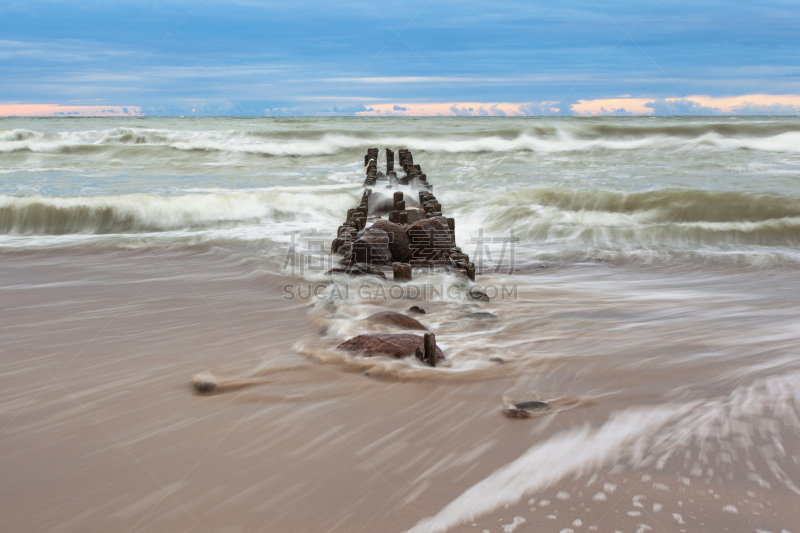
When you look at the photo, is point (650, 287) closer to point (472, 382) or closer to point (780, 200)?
point (472, 382)

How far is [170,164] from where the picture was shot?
21188 mm

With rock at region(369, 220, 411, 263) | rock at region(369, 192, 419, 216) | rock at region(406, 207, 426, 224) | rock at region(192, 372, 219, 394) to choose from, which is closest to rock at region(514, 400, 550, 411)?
rock at region(192, 372, 219, 394)

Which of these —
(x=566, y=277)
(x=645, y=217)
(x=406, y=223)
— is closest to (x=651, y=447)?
(x=566, y=277)

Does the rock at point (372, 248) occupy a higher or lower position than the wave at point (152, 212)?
higher

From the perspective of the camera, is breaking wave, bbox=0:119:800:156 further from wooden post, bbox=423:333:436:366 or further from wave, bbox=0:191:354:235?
wooden post, bbox=423:333:436:366

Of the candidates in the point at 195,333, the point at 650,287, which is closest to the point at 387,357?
the point at 195,333

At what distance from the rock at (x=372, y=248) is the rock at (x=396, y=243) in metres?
0.05

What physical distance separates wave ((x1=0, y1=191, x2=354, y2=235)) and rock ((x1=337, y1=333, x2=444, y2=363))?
6425 mm

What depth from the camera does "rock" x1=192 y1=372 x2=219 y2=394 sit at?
3080 mm

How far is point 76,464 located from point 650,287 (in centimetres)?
528

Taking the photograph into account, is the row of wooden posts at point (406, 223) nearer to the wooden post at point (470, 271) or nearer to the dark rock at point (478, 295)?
the wooden post at point (470, 271)

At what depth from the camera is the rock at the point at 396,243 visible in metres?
5.83

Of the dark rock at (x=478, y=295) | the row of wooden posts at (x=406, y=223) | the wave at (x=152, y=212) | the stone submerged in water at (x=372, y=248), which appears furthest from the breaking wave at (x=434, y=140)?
the dark rock at (x=478, y=295)

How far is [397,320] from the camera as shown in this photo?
3.99m
